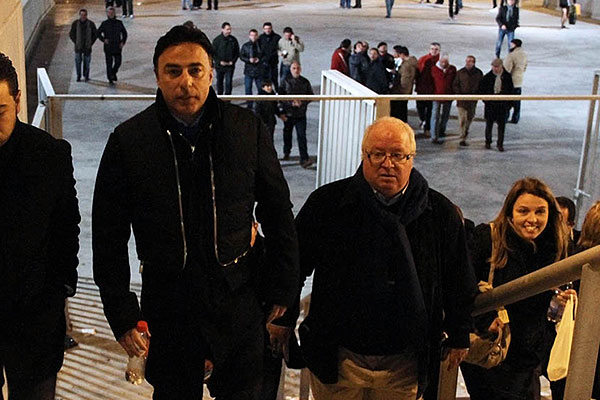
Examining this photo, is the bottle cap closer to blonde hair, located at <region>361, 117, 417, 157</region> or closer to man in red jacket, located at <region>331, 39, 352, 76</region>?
blonde hair, located at <region>361, 117, 417, 157</region>

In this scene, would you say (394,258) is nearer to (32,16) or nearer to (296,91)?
(296,91)

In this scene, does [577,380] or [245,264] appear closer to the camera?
[577,380]

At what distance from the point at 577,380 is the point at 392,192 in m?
1.01

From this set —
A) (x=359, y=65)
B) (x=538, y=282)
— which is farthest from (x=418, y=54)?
(x=538, y=282)

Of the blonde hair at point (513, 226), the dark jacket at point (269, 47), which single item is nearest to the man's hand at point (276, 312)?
the blonde hair at point (513, 226)

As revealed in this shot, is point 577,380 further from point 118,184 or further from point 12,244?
point 12,244

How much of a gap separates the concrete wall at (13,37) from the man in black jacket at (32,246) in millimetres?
2368

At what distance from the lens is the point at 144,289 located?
3.37 m

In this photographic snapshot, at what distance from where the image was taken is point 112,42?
22500 mm

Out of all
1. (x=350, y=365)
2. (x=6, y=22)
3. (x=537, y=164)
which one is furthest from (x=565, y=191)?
(x=350, y=365)

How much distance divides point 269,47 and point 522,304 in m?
17.2

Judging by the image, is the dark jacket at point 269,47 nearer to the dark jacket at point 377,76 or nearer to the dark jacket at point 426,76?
the dark jacket at point 377,76

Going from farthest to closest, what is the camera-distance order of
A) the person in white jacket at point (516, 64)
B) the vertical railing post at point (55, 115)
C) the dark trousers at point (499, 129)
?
the person in white jacket at point (516, 64) < the dark trousers at point (499, 129) < the vertical railing post at point (55, 115)

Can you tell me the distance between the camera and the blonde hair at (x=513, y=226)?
4.29 metres
